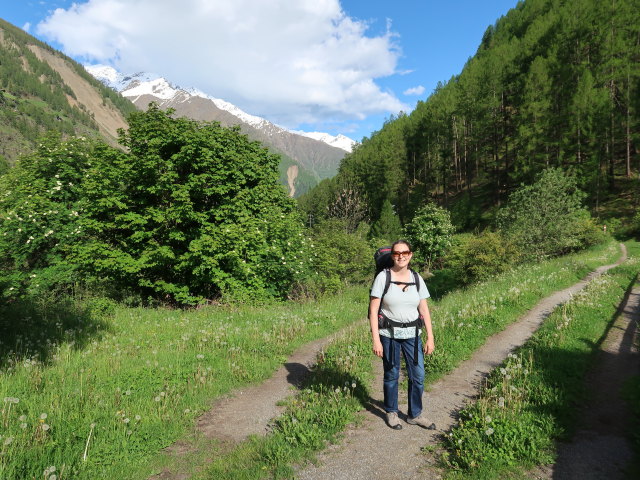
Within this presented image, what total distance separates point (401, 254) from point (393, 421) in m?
2.43

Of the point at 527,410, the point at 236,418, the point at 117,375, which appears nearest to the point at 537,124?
the point at 527,410

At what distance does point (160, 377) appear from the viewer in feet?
20.9

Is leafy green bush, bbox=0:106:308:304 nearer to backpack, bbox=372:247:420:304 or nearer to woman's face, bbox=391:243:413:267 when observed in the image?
backpack, bbox=372:247:420:304

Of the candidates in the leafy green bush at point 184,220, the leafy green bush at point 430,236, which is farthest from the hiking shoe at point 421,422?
the leafy green bush at point 430,236

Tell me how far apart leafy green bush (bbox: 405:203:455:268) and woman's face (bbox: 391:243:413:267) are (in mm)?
26495

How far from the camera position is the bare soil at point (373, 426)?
3.98 metres

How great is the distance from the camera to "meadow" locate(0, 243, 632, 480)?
4.18m

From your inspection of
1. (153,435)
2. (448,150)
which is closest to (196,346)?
(153,435)

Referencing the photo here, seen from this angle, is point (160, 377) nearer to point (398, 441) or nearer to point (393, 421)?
point (393, 421)

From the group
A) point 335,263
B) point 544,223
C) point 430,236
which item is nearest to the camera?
point 335,263

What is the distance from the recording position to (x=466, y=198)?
51.6m

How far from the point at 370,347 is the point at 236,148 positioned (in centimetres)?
1254

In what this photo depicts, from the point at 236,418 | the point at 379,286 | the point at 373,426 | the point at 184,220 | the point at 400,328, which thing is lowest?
the point at 236,418

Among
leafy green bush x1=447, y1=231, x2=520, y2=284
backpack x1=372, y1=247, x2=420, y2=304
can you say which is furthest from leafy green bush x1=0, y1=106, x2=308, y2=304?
leafy green bush x1=447, y1=231, x2=520, y2=284
